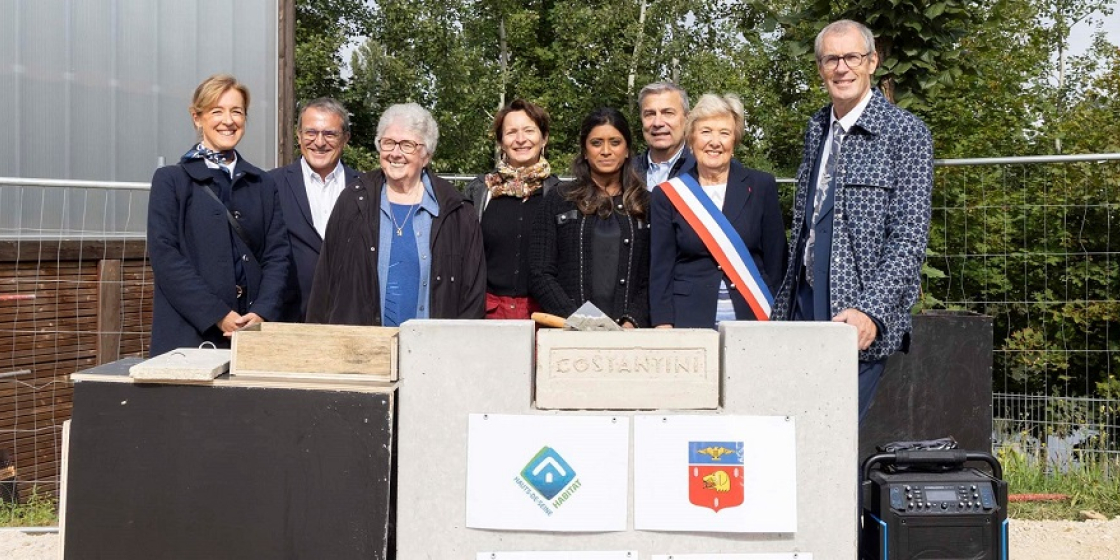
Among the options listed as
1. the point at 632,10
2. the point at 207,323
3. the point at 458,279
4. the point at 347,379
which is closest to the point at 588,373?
the point at 347,379

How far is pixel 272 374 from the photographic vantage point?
3566 millimetres

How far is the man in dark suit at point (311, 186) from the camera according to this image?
528 cm

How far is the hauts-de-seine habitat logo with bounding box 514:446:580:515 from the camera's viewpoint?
135 inches

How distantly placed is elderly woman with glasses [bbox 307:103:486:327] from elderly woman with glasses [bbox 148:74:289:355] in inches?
14.2

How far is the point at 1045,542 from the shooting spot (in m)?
5.55

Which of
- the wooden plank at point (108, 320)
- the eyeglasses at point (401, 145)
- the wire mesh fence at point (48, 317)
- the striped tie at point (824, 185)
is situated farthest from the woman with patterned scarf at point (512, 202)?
the wooden plank at point (108, 320)

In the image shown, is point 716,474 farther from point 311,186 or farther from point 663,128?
point 311,186

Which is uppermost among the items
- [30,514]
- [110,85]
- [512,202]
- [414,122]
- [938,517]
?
[110,85]

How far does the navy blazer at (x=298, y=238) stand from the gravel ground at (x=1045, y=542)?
162cm

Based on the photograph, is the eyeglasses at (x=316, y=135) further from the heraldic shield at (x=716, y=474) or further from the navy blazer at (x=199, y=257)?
the heraldic shield at (x=716, y=474)

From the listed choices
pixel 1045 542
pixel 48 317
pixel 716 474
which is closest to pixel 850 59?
pixel 716 474

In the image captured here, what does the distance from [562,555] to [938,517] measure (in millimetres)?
1146

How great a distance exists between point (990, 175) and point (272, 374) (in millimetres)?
5175

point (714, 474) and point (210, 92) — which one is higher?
point (210, 92)
